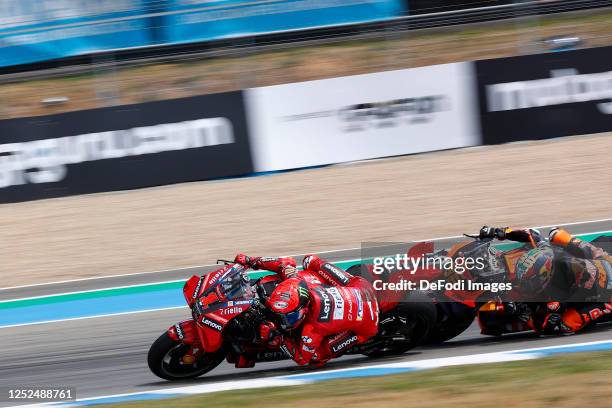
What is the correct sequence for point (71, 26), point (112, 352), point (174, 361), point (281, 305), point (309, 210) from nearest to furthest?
point (281, 305), point (174, 361), point (112, 352), point (309, 210), point (71, 26)

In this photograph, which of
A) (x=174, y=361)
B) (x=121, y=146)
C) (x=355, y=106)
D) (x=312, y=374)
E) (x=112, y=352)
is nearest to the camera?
(x=312, y=374)

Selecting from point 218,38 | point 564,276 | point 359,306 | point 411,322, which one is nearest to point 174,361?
point 359,306

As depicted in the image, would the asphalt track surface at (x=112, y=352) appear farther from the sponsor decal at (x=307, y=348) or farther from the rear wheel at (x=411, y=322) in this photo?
the sponsor decal at (x=307, y=348)

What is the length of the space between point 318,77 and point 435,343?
862cm

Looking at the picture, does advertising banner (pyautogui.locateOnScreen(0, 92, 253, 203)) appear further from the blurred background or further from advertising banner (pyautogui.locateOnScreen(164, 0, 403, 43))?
advertising banner (pyautogui.locateOnScreen(164, 0, 403, 43))

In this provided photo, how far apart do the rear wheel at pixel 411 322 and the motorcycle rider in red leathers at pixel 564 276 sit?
73 cm

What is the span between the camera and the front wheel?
690cm

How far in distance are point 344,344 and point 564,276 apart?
72.2 inches

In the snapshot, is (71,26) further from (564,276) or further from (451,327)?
(564,276)

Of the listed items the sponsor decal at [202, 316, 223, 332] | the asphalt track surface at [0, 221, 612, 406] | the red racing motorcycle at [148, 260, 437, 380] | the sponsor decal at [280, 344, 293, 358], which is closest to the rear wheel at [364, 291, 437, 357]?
the red racing motorcycle at [148, 260, 437, 380]

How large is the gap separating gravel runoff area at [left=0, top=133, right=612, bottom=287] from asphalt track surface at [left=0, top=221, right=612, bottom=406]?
1845 mm

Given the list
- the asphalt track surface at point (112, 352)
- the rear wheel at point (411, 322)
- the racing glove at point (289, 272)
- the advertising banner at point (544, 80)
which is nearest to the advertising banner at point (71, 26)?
the advertising banner at point (544, 80)

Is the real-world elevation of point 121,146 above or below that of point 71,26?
below

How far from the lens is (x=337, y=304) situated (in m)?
6.66
